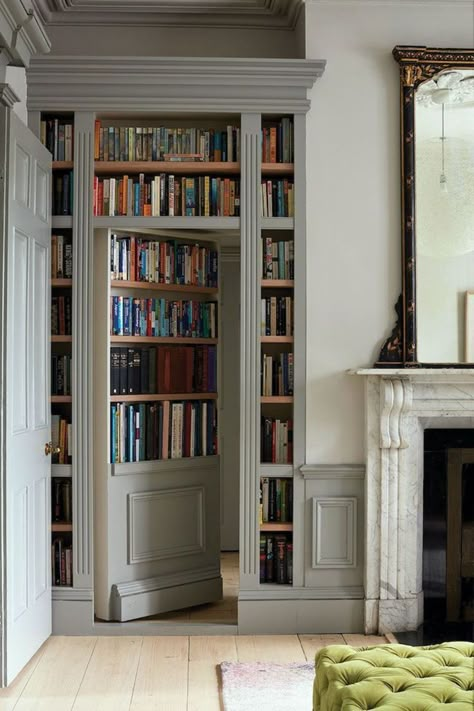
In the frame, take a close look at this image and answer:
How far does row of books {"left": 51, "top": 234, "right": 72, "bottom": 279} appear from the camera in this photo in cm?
482

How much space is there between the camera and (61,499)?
15.9ft

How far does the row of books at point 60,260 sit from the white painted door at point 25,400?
0.12 metres

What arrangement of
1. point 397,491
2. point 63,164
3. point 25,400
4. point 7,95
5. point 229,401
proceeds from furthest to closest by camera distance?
1. point 229,401
2. point 63,164
3. point 397,491
4. point 25,400
5. point 7,95

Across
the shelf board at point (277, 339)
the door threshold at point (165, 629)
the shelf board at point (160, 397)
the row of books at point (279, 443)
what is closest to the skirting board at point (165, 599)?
the door threshold at point (165, 629)

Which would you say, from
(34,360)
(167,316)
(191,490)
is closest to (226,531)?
(191,490)

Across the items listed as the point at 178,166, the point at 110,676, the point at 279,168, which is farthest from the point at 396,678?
the point at 178,166

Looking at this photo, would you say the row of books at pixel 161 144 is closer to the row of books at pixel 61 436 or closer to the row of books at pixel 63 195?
the row of books at pixel 63 195

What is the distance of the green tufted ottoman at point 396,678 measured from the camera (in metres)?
2.67

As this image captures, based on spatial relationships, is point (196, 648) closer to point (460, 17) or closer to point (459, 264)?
point (459, 264)

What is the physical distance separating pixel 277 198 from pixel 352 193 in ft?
1.29

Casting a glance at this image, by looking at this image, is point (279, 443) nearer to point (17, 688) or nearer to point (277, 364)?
point (277, 364)

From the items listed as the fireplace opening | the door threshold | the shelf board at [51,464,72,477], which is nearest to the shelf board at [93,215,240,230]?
the shelf board at [51,464,72,477]

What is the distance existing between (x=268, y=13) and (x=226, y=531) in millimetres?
3758

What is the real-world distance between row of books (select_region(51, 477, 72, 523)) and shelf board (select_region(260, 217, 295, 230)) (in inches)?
66.3
